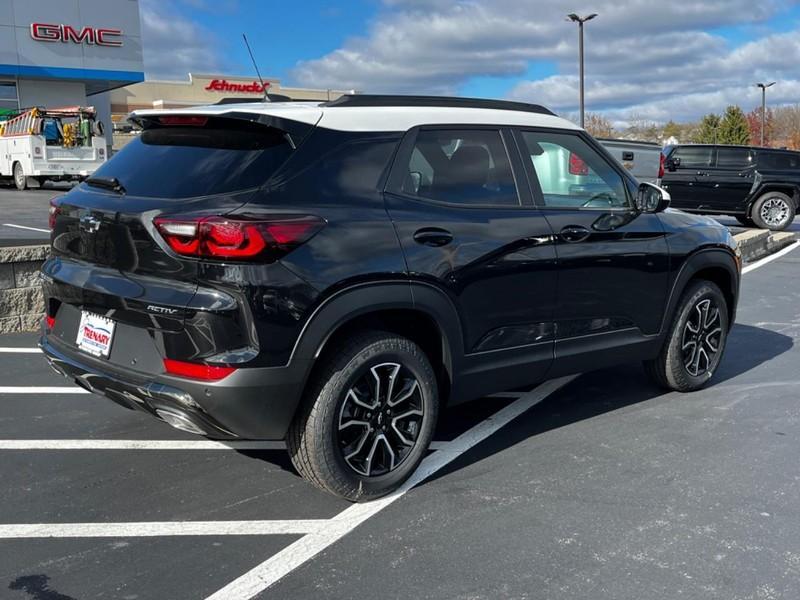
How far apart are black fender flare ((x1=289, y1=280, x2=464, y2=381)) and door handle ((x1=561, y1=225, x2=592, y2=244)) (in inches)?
35.6

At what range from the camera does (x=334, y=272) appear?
11.0 feet

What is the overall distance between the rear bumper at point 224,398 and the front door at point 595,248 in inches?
67.9

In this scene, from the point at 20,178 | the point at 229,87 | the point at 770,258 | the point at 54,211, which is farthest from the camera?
the point at 229,87

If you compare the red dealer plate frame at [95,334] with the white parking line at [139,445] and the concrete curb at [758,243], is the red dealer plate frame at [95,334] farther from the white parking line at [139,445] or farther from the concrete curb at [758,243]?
the concrete curb at [758,243]

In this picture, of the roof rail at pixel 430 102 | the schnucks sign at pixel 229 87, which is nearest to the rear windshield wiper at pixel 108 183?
the roof rail at pixel 430 102

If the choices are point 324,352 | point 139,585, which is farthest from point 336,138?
point 139,585

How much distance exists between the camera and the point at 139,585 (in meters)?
2.94

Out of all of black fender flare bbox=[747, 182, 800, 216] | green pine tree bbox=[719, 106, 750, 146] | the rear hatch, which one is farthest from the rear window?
green pine tree bbox=[719, 106, 750, 146]

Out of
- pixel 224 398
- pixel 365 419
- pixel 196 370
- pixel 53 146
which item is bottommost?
pixel 365 419

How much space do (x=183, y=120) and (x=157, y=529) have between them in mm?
1867

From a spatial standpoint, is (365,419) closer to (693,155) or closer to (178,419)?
(178,419)

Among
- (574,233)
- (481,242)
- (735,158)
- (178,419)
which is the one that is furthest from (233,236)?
(735,158)

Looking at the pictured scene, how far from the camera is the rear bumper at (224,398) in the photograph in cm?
320

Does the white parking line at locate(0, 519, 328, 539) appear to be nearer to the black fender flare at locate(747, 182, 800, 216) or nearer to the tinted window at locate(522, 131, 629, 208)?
the tinted window at locate(522, 131, 629, 208)
